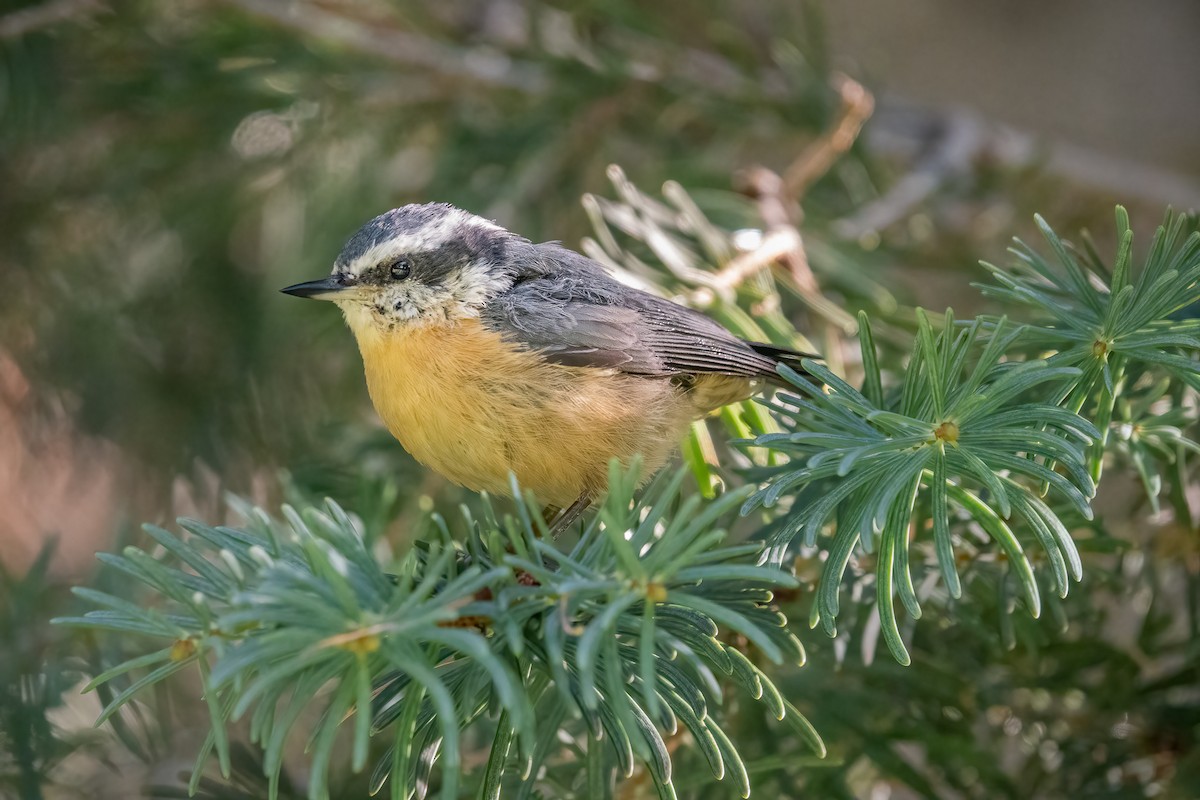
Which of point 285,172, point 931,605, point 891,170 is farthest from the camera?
point 891,170

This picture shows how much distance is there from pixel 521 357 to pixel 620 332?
0.23m

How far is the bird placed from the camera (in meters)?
2.02

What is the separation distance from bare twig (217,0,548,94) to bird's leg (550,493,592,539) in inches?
57.0

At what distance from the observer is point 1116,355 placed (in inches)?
56.6

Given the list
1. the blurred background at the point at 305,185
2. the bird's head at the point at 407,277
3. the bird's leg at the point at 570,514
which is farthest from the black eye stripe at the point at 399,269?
the bird's leg at the point at 570,514

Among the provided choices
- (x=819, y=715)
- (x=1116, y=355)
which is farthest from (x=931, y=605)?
(x=1116, y=355)

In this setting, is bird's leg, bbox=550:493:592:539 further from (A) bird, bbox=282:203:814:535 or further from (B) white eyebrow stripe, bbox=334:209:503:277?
(B) white eyebrow stripe, bbox=334:209:503:277

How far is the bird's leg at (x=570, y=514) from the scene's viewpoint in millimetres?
2139

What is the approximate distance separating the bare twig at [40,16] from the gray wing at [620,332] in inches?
56.2

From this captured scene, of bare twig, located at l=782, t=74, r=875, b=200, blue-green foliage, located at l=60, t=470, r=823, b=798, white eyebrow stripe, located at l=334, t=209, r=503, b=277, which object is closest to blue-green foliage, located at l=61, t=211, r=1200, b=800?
blue-green foliage, located at l=60, t=470, r=823, b=798

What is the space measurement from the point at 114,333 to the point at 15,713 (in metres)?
1.25

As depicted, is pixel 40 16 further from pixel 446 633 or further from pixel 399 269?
pixel 446 633

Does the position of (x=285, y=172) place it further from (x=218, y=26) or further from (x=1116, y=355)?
(x=1116, y=355)

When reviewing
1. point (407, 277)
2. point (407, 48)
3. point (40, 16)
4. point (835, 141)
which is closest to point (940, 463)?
point (407, 277)
